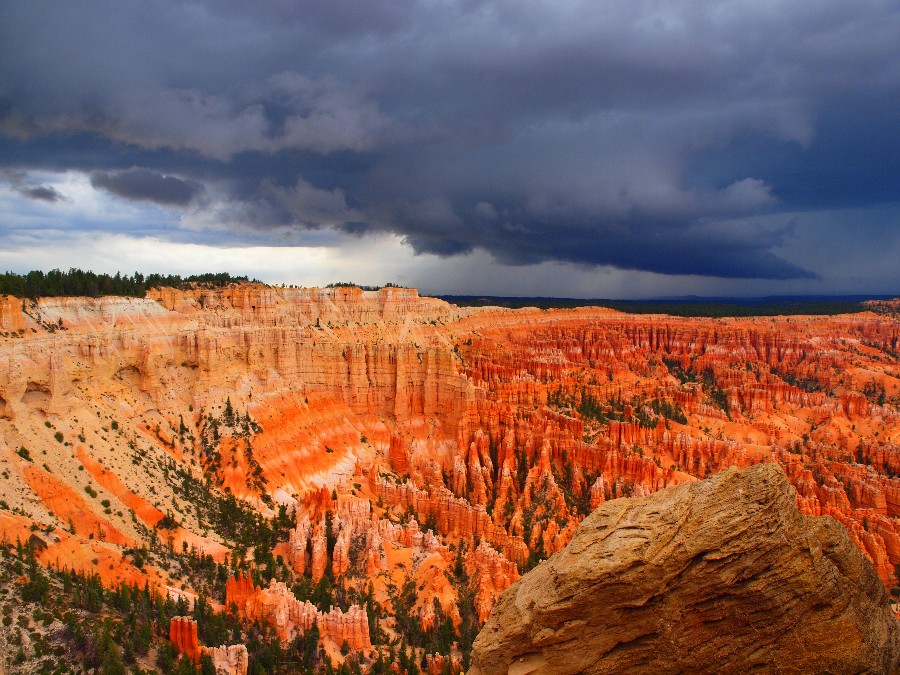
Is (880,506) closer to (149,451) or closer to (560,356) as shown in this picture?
(560,356)

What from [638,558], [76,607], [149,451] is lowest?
[76,607]

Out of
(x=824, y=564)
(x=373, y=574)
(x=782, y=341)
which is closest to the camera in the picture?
(x=824, y=564)

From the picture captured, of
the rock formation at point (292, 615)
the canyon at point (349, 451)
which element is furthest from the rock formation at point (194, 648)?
the rock formation at point (292, 615)

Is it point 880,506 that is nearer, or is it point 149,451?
point 149,451

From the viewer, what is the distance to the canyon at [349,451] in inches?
1407

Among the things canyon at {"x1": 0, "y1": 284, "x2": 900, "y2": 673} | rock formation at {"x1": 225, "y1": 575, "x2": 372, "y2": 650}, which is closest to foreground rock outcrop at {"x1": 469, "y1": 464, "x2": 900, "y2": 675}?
canyon at {"x1": 0, "y1": 284, "x2": 900, "y2": 673}

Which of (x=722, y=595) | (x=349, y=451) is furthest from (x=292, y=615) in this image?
(x=722, y=595)

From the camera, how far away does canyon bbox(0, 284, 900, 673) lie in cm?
3575

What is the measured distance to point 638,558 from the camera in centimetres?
1096

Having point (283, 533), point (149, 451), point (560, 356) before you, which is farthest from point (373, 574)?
point (560, 356)

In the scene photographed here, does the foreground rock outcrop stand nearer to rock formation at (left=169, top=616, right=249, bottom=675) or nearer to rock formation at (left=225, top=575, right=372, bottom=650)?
rock formation at (left=169, top=616, right=249, bottom=675)

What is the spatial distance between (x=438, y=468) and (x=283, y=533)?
17.1m

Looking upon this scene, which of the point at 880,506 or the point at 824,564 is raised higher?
the point at 824,564

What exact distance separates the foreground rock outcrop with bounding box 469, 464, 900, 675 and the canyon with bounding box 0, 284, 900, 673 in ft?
3.72
